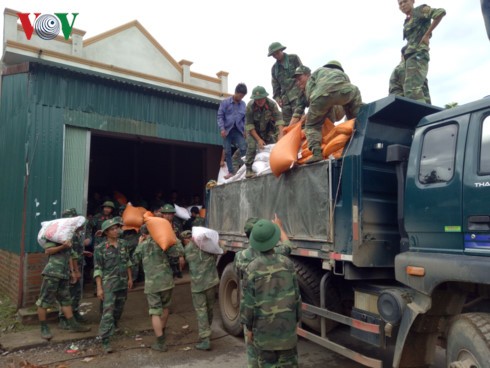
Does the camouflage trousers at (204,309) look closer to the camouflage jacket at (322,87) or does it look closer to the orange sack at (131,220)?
the camouflage jacket at (322,87)

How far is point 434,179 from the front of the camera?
300 cm

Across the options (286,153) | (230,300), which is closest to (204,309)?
(230,300)

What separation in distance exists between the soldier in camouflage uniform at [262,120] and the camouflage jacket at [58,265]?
314 centimetres

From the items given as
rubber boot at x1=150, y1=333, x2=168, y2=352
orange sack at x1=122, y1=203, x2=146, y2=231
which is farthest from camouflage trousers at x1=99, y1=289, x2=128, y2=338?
orange sack at x1=122, y1=203, x2=146, y2=231

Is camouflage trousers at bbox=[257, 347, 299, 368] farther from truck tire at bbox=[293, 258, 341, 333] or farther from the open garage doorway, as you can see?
the open garage doorway

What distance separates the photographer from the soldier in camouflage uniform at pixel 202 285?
4.93 m

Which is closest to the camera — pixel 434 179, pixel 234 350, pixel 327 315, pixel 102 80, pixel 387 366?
pixel 434 179

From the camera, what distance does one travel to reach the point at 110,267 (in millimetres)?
5156

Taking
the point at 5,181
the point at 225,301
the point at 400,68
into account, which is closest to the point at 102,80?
the point at 5,181

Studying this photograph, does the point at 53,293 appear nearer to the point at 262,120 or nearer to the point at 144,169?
the point at 262,120

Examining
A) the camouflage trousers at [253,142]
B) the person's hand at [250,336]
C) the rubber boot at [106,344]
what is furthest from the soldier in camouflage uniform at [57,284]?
the person's hand at [250,336]

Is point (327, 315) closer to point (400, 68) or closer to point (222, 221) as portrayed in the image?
point (222, 221)

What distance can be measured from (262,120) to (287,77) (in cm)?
80

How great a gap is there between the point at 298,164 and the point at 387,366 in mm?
2364
